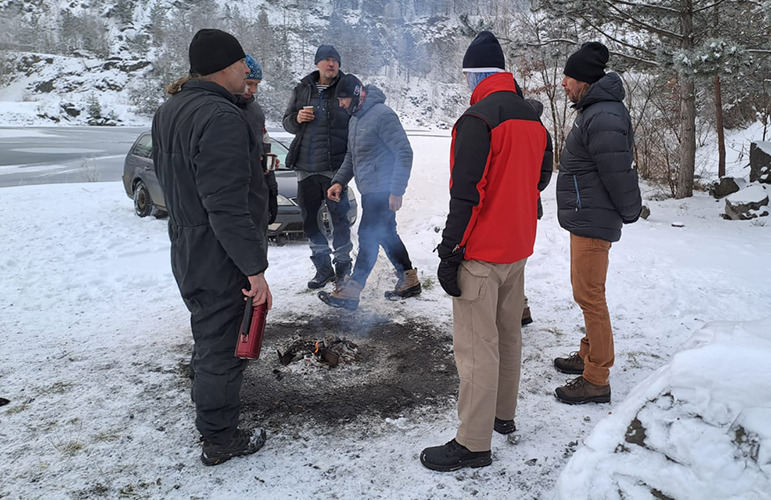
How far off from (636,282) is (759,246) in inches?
98.8

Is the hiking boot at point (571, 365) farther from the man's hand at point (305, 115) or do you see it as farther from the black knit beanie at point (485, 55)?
the man's hand at point (305, 115)

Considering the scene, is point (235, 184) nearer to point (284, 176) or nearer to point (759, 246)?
point (284, 176)

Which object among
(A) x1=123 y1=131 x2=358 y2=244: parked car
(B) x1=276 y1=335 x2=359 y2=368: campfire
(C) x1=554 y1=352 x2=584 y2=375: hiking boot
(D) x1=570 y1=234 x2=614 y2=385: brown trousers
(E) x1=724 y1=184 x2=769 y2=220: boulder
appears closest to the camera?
(D) x1=570 y1=234 x2=614 y2=385: brown trousers

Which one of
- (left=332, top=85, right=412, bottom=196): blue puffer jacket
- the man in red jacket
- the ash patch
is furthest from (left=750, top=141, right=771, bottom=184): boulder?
the man in red jacket

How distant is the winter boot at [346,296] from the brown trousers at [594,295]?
227 cm

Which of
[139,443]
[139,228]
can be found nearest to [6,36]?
[139,228]

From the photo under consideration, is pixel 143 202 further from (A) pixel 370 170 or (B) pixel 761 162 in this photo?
(B) pixel 761 162

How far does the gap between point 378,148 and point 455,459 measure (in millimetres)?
2956

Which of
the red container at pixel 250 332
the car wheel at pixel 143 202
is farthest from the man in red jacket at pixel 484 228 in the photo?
the car wheel at pixel 143 202

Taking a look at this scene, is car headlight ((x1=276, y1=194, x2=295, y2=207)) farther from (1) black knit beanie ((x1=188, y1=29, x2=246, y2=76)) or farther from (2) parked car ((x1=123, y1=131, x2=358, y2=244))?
(1) black knit beanie ((x1=188, y1=29, x2=246, y2=76))

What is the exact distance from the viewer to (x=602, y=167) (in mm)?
3025

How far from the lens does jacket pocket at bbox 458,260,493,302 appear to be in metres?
2.45

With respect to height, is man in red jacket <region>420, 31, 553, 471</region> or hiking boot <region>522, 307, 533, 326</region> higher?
man in red jacket <region>420, 31, 553, 471</region>

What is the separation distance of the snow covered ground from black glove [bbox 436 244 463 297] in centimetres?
89
